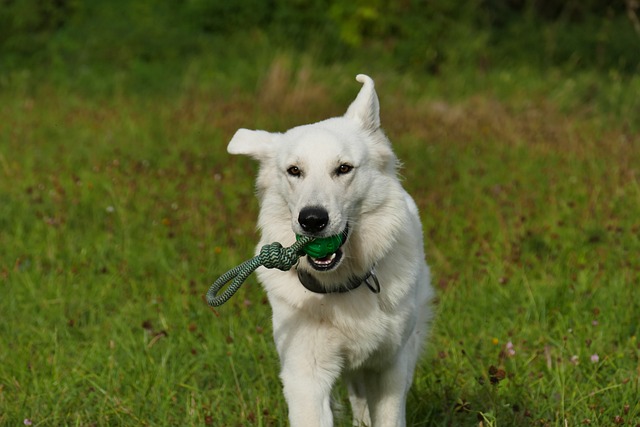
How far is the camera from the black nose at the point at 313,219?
12.3 ft

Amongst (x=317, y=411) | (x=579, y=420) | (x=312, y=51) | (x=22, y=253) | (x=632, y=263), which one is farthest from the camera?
(x=312, y=51)

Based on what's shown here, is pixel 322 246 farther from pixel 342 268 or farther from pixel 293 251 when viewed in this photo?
pixel 342 268

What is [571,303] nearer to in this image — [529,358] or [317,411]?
[529,358]

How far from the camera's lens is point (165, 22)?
15219 mm

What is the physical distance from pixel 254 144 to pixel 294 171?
1.26ft

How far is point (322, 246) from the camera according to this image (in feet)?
12.8

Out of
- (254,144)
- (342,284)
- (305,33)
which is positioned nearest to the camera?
(342,284)

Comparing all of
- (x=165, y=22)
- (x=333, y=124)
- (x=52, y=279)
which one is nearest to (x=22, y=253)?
(x=52, y=279)

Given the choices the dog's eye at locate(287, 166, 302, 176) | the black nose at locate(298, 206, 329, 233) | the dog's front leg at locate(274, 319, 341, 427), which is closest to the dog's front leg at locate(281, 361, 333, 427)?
the dog's front leg at locate(274, 319, 341, 427)

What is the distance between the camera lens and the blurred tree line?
46.4 ft

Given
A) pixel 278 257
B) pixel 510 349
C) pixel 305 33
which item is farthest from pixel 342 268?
pixel 305 33

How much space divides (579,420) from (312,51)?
34.1 ft

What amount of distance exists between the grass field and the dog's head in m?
0.95

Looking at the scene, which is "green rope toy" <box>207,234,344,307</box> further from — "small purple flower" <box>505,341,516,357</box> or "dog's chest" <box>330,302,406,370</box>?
"small purple flower" <box>505,341,516,357</box>
